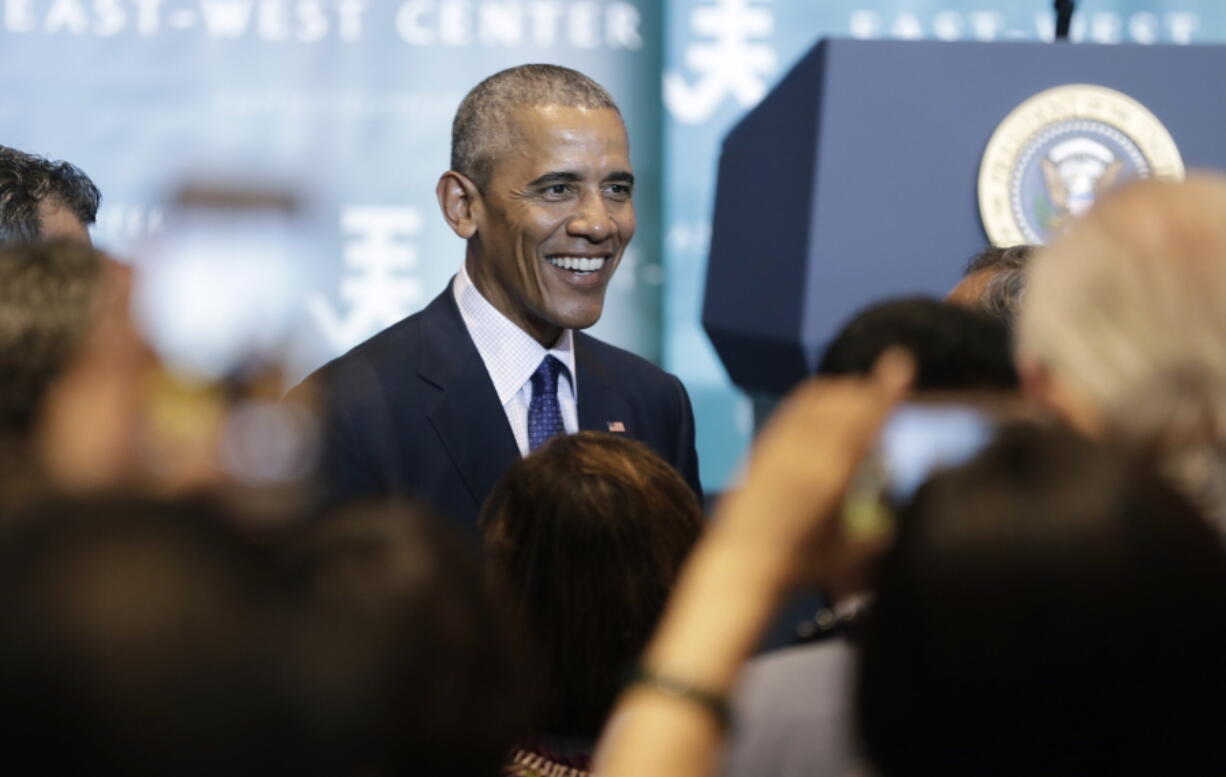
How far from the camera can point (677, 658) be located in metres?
0.82

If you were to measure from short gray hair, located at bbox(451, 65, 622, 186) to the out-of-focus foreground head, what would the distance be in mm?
1652

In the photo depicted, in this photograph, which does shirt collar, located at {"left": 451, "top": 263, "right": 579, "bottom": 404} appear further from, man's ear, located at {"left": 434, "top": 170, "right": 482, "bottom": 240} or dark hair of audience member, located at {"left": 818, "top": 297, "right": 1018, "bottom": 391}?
dark hair of audience member, located at {"left": 818, "top": 297, "right": 1018, "bottom": 391}

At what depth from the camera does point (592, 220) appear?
258 cm

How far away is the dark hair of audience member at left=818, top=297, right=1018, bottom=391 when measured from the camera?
1.14 meters

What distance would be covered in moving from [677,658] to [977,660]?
16 cm

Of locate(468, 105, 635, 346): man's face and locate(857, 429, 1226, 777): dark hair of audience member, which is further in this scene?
locate(468, 105, 635, 346): man's face

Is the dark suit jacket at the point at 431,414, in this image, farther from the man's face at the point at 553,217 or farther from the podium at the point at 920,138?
the podium at the point at 920,138

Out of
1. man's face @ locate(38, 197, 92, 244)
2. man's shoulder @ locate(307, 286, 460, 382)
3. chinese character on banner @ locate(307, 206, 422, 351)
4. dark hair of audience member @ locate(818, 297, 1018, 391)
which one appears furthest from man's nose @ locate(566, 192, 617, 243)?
chinese character on banner @ locate(307, 206, 422, 351)

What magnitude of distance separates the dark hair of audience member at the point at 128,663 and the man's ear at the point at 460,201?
2047mm

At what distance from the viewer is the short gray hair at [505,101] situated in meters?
2.55

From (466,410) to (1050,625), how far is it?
1.69m

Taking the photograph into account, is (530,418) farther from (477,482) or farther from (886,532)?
(886,532)

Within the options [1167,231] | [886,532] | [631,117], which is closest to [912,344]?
[1167,231]

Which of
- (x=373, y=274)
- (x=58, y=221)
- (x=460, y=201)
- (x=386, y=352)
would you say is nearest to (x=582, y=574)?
(x=386, y=352)
